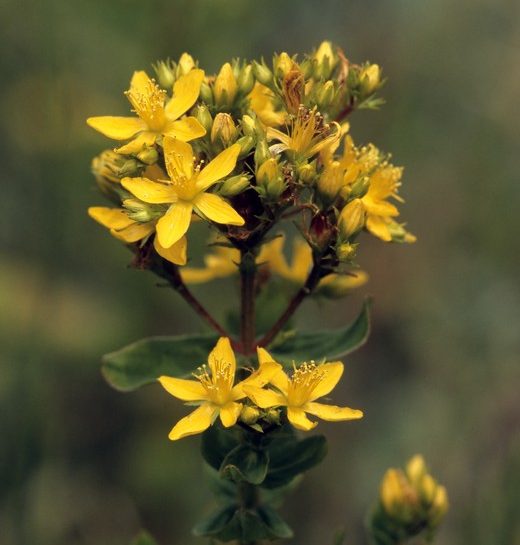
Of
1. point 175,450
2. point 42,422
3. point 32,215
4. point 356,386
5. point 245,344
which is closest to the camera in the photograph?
point 245,344

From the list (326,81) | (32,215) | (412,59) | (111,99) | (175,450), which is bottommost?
(175,450)

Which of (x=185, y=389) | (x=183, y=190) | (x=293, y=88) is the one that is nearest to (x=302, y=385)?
(x=185, y=389)

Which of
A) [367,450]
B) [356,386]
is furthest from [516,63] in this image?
[367,450]

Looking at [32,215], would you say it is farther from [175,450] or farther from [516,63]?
[516,63]

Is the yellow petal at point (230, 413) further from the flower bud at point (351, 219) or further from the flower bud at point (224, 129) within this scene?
the flower bud at point (224, 129)

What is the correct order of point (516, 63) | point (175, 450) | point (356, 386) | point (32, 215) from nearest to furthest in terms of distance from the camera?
point (32, 215), point (175, 450), point (356, 386), point (516, 63)

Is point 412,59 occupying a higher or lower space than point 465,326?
higher
